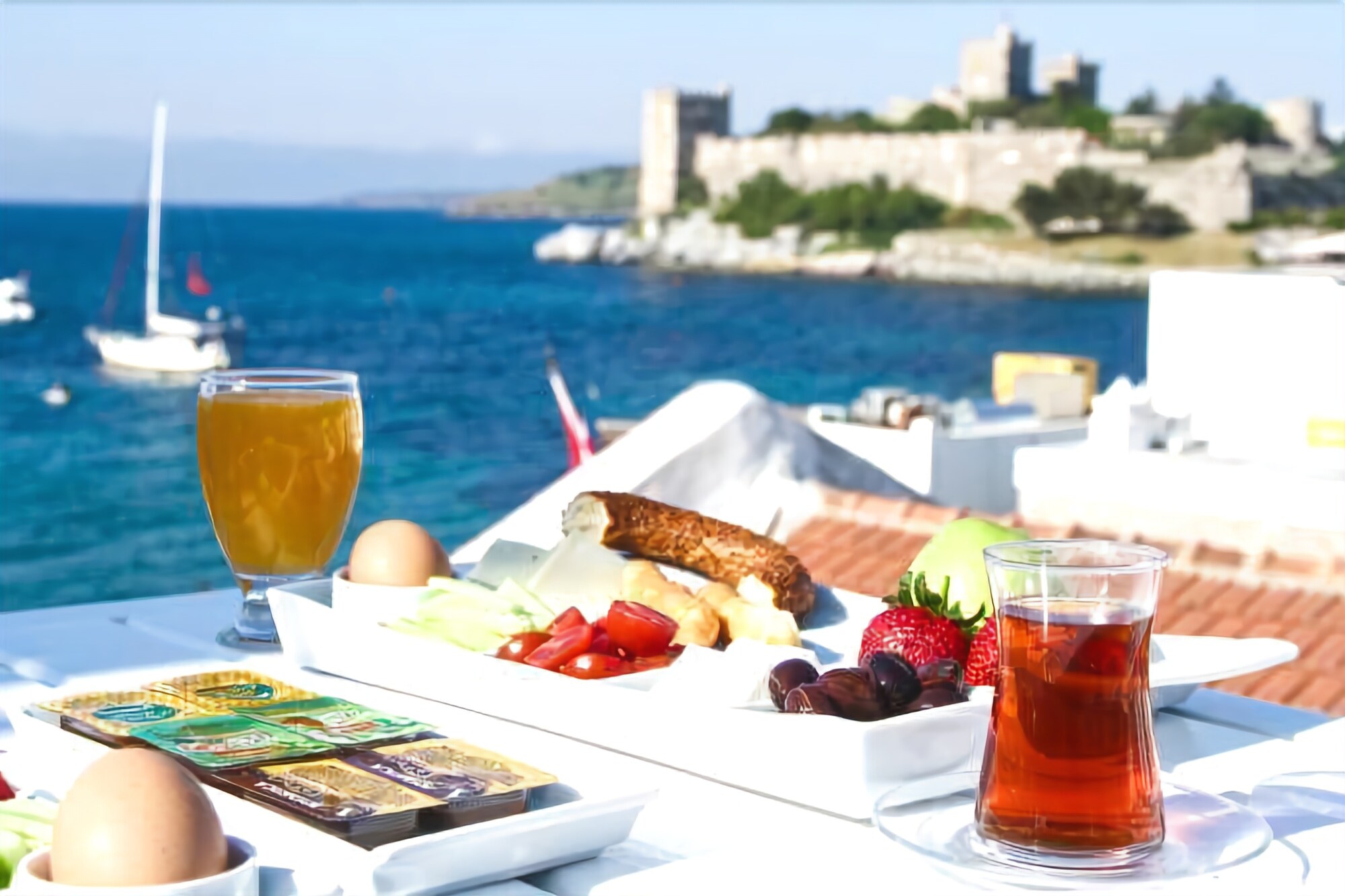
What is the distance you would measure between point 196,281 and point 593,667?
41647mm

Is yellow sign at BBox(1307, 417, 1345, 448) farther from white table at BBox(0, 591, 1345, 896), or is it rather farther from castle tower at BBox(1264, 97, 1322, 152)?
castle tower at BBox(1264, 97, 1322, 152)

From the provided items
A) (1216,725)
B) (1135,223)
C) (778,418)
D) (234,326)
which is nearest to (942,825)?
(1216,725)

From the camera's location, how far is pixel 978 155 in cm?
4919

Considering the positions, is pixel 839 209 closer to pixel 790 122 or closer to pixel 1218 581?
pixel 790 122

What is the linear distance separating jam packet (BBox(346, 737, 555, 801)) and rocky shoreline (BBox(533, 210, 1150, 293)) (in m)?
43.6

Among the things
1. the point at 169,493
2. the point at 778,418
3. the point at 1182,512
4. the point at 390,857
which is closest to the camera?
the point at 390,857

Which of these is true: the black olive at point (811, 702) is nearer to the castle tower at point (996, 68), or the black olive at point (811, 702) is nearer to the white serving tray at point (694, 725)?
the white serving tray at point (694, 725)

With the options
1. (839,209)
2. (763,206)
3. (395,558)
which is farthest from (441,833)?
(763,206)

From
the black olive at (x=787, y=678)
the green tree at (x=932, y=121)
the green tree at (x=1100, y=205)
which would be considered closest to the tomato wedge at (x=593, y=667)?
the black olive at (x=787, y=678)

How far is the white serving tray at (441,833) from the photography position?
0.70 meters

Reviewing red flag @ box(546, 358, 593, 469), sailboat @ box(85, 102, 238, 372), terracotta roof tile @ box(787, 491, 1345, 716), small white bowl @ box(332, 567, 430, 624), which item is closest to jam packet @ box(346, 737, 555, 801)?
small white bowl @ box(332, 567, 430, 624)

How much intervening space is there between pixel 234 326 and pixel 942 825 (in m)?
34.9

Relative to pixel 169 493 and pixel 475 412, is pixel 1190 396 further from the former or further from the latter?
pixel 475 412

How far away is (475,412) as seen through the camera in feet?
84.8
